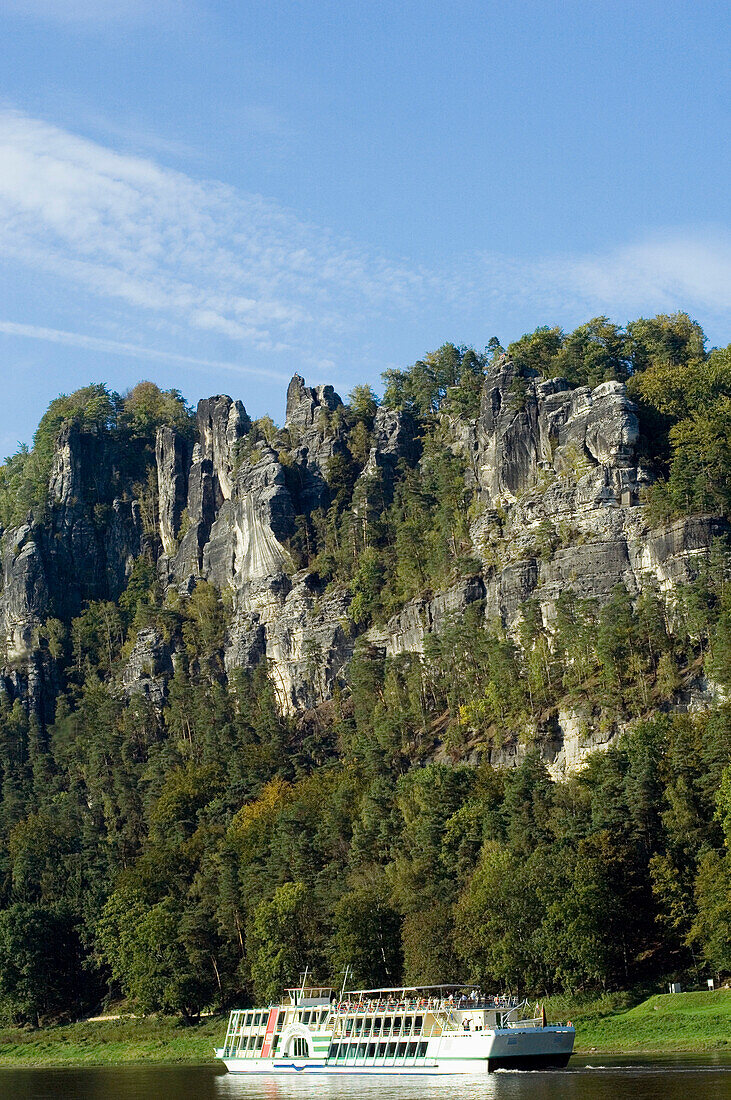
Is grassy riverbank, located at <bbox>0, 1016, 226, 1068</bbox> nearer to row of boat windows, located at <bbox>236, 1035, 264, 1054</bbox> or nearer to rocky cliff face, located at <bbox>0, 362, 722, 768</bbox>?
row of boat windows, located at <bbox>236, 1035, 264, 1054</bbox>

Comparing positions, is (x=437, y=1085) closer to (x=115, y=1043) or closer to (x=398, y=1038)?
(x=398, y=1038)

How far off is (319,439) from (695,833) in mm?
109535

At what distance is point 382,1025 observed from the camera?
261ft

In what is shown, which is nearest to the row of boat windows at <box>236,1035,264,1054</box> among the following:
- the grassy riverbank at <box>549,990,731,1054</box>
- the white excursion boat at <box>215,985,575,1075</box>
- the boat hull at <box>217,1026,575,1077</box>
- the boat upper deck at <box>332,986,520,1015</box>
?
the white excursion boat at <box>215,985,575,1075</box>

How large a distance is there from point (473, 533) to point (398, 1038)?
3282 inches

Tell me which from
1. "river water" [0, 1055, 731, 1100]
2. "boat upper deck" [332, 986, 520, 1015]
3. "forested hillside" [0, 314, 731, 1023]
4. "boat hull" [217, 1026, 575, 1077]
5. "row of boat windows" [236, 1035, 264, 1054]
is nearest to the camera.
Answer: "river water" [0, 1055, 731, 1100]

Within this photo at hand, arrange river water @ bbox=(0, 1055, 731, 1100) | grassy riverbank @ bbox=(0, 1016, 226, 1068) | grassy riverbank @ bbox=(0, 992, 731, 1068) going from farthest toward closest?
grassy riverbank @ bbox=(0, 1016, 226, 1068), grassy riverbank @ bbox=(0, 992, 731, 1068), river water @ bbox=(0, 1055, 731, 1100)

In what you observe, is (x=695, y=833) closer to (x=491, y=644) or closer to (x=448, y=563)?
(x=491, y=644)

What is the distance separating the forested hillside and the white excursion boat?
956 centimetres

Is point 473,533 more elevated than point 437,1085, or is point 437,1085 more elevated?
point 473,533

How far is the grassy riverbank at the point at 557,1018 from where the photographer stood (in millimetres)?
76312

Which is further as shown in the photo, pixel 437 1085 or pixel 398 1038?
pixel 398 1038

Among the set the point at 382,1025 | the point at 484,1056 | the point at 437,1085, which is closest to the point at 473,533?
the point at 382,1025

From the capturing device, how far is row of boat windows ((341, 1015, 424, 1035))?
79250 millimetres
